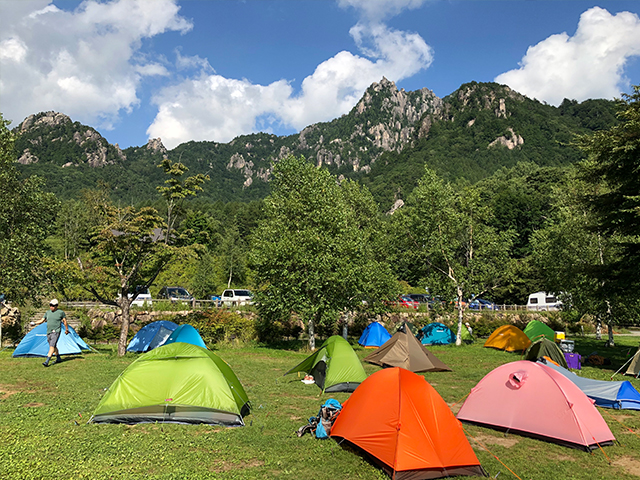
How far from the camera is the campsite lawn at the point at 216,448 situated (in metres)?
5.86

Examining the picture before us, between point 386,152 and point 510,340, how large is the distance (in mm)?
143852

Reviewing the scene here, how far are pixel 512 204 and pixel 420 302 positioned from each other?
30.3 meters

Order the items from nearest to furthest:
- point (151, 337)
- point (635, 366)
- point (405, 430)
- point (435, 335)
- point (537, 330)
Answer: point (405, 430) < point (635, 366) < point (151, 337) < point (537, 330) < point (435, 335)

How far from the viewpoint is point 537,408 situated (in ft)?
26.0

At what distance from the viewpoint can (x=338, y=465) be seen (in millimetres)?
6285

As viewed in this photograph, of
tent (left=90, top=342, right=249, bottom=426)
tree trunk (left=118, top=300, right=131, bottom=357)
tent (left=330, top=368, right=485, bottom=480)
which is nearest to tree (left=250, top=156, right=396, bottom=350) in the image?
tree trunk (left=118, top=300, right=131, bottom=357)

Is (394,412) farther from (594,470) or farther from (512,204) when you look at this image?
(512,204)

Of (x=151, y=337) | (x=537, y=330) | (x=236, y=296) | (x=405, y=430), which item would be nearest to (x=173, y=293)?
(x=236, y=296)

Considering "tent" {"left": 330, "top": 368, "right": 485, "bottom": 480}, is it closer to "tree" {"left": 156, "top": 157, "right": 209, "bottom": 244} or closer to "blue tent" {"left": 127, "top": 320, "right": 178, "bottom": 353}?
"tree" {"left": 156, "top": 157, "right": 209, "bottom": 244}

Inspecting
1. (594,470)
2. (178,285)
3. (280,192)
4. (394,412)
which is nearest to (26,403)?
(394,412)

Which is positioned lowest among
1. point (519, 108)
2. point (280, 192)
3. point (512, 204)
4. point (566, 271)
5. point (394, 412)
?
point (394, 412)

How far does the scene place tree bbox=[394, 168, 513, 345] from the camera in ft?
82.6

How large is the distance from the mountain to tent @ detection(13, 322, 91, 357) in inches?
3562

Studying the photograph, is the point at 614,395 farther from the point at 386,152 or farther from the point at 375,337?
the point at 386,152
